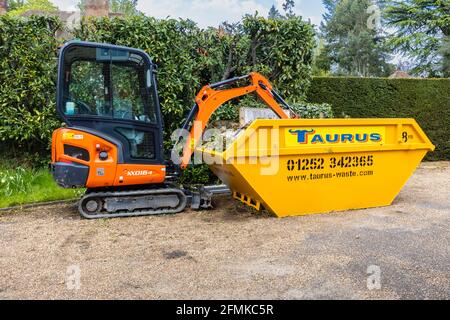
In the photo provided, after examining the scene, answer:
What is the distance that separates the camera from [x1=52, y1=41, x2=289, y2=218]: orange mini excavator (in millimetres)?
5488

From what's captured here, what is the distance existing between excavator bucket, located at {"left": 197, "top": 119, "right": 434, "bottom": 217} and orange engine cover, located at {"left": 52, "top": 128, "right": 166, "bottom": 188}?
110cm

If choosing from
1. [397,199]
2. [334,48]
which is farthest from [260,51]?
[334,48]

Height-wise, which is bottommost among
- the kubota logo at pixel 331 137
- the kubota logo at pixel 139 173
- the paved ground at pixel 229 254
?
the paved ground at pixel 229 254

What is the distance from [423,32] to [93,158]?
71.8 feet

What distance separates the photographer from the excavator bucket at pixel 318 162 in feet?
17.4

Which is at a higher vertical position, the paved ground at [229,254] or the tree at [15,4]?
the tree at [15,4]

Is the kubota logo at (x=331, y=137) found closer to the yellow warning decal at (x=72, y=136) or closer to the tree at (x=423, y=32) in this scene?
the yellow warning decal at (x=72, y=136)

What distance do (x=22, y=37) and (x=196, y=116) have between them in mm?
3505

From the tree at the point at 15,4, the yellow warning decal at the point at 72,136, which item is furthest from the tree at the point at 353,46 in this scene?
the yellow warning decal at the point at 72,136

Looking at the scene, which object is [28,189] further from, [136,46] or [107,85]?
[136,46]

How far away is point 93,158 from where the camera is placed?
5512 millimetres

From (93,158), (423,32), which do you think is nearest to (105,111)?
(93,158)

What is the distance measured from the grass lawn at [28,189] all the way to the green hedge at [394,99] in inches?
244

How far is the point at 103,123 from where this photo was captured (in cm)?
561
